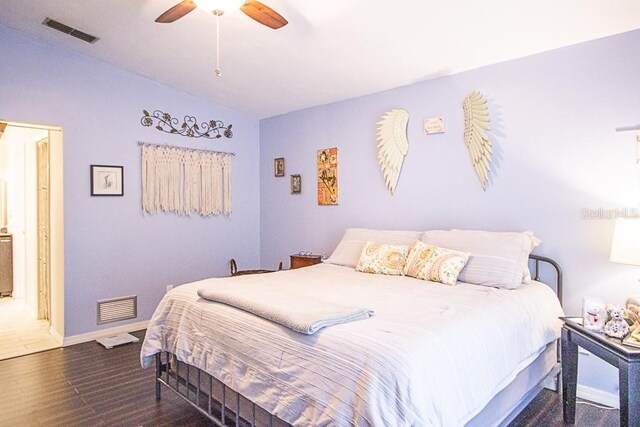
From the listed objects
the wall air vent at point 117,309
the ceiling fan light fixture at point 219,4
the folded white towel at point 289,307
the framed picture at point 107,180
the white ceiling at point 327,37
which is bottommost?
the wall air vent at point 117,309

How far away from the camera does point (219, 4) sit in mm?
2072

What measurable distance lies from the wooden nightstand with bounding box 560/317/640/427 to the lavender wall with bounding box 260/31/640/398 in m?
0.51

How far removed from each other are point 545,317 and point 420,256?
879 mm

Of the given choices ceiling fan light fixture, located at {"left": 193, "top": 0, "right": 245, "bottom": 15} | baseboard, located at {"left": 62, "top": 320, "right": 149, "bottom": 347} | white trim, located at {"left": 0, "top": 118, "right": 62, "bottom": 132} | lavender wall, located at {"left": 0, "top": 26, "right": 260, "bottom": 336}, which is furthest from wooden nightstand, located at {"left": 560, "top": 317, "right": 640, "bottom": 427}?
white trim, located at {"left": 0, "top": 118, "right": 62, "bottom": 132}

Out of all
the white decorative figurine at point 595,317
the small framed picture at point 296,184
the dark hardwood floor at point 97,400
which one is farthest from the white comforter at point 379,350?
the small framed picture at point 296,184

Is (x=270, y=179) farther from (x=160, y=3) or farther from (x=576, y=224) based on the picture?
(x=576, y=224)

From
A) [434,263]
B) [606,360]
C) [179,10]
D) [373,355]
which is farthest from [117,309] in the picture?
[606,360]

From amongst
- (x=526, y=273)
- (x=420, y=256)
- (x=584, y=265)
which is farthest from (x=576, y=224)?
(x=420, y=256)

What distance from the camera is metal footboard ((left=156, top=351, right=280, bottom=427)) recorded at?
A: 1897mm

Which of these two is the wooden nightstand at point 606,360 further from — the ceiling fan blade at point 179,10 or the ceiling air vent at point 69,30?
the ceiling air vent at point 69,30

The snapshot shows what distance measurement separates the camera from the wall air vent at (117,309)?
3895 millimetres

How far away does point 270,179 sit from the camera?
5.03 meters

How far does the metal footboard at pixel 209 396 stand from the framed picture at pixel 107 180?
198cm

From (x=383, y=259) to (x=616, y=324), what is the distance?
4.97ft
